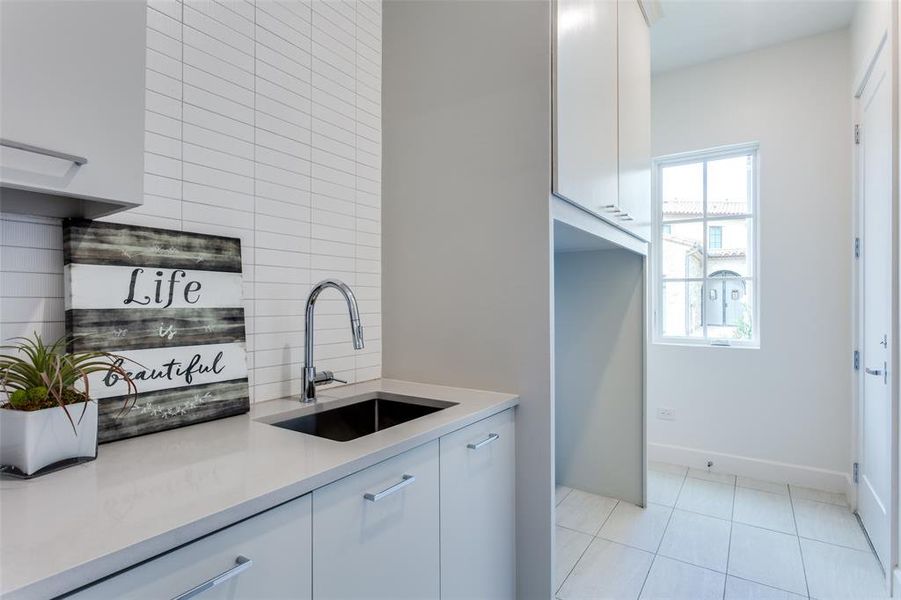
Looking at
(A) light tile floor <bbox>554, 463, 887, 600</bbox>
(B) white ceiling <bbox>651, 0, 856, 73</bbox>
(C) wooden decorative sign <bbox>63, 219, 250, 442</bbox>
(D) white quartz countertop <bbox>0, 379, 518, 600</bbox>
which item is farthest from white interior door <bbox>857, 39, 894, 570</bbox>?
(C) wooden decorative sign <bbox>63, 219, 250, 442</bbox>

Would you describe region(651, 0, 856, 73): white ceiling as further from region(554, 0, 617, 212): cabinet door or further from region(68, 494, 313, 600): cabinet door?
region(68, 494, 313, 600): cabinet door

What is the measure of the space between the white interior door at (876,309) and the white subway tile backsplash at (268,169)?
2140 mm

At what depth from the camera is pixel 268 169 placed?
4.84 ft

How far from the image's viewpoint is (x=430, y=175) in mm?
1794

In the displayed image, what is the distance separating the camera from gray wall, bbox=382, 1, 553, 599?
5.10 feet

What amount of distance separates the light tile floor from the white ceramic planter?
1.73 meters

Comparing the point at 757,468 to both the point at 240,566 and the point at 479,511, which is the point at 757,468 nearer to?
the point at 479,511

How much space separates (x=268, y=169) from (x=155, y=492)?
3.34ft

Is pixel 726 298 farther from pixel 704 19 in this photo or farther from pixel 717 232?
pixel 704 19

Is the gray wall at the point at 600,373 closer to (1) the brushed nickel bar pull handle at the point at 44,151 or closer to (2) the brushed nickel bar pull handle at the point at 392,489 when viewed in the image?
(2) the brushed nickel bar pull handle at the point at 392,489

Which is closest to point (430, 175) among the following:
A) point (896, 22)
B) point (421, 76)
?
point (421, 76)

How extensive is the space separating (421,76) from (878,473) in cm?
267

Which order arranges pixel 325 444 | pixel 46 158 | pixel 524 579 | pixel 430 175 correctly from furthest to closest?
pixel 430 175 < pixel 524 579 < pixel 325 444 < pixel 46 158

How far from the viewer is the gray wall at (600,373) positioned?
258 centimetres
